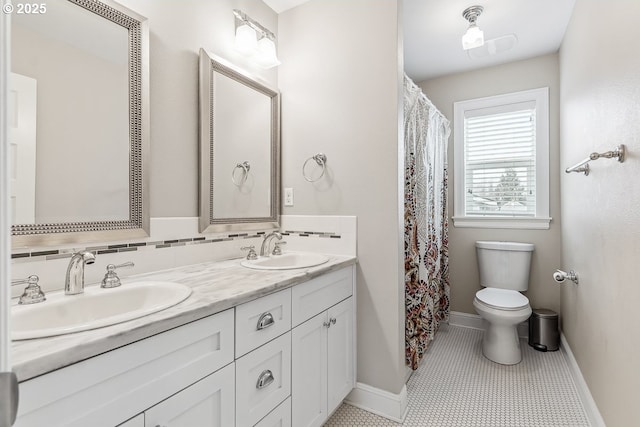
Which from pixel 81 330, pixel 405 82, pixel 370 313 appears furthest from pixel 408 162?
pixel 81 330

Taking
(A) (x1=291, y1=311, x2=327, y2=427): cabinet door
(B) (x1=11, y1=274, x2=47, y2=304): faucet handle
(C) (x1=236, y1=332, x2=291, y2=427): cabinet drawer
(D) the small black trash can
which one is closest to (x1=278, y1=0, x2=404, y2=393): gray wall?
(A) (x1=291, y1=311, x2=327, y2=427): cabinet door

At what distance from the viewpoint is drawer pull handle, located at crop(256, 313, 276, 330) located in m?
1.12

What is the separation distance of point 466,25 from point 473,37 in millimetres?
255

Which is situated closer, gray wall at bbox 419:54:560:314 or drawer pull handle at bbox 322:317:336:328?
drawer pull handle at bbox 322:317:336:328

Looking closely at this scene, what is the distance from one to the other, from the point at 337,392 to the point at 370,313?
0.43 metres

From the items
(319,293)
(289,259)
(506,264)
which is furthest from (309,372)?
(506,264)

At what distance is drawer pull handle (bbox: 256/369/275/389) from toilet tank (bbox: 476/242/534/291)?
7.33 ft

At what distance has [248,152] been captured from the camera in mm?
1842

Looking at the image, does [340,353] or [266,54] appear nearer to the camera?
[340,353]

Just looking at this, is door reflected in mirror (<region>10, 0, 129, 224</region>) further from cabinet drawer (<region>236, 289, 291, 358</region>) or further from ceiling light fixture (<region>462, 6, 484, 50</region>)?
ceiling light fixture (<region>462, 6, 484, 50</region>)

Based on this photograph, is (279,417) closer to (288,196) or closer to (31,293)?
(31,293)

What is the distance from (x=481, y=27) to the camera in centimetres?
232

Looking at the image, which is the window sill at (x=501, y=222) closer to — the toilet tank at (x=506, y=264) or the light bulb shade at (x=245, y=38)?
the toilet tank at (x=506, y=264)

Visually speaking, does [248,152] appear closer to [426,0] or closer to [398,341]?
[398,341]
